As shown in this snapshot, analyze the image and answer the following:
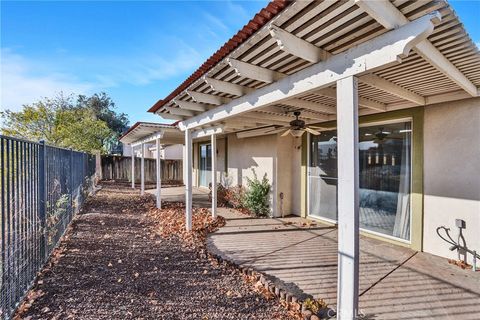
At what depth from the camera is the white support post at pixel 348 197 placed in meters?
2.31

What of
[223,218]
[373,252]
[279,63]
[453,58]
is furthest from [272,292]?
[223,218]

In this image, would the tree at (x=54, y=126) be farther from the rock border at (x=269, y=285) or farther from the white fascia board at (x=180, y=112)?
the rock border at (x=269, y=285)

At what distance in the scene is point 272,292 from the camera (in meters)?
3.19

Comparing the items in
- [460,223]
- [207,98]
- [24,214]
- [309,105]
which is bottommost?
[460,223]

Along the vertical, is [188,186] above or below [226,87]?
below

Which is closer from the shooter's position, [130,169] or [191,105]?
[191,105]

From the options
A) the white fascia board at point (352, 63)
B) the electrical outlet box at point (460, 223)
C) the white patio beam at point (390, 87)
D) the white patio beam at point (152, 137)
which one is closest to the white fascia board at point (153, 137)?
the white patio beam at point (152, 137)

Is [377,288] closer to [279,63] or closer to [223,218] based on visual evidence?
[279,63]

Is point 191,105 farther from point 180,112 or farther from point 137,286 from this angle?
point 137,286

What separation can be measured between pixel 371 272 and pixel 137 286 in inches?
139

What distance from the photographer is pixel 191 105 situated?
16.6 feet

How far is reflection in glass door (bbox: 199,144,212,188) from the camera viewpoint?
12980 millimetres

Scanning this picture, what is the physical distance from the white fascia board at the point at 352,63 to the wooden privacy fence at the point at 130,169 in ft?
50.1

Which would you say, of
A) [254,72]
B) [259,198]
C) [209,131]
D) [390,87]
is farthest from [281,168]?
[254,72]
